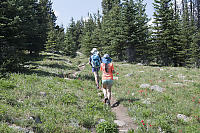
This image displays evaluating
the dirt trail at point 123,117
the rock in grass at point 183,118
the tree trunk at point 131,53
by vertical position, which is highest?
the tree trunk at point 131,53

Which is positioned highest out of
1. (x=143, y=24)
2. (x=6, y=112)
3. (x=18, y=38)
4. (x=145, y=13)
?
(x=145, y=13)

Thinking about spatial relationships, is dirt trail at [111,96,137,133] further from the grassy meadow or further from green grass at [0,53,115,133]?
green grass at [0,53,115,133]

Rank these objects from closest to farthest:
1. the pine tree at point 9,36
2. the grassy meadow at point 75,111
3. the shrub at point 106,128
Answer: the grassy meadow at point 75,111, the shrub at point 106,128, the pine tree at point 9,36

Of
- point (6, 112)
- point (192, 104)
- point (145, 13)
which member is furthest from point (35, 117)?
point (145, 13)

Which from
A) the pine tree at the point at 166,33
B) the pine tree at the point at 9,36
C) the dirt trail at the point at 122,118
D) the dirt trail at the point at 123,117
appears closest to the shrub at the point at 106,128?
the dirt trail at the point at 122,118

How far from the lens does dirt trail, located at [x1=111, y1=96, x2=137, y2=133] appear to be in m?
6.04

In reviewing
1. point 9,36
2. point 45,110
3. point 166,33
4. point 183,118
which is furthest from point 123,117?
point 166,33

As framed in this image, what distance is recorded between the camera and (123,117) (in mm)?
7195

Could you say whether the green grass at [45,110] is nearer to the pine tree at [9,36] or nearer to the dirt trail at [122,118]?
the dirt trail at [122,118]

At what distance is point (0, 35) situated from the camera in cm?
1224

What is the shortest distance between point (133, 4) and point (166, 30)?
8.62 metres

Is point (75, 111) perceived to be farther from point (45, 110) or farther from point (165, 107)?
point (165, 107)

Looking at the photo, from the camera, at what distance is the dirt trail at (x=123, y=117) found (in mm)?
6043

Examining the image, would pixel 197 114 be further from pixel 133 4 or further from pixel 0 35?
pixel 133 4
